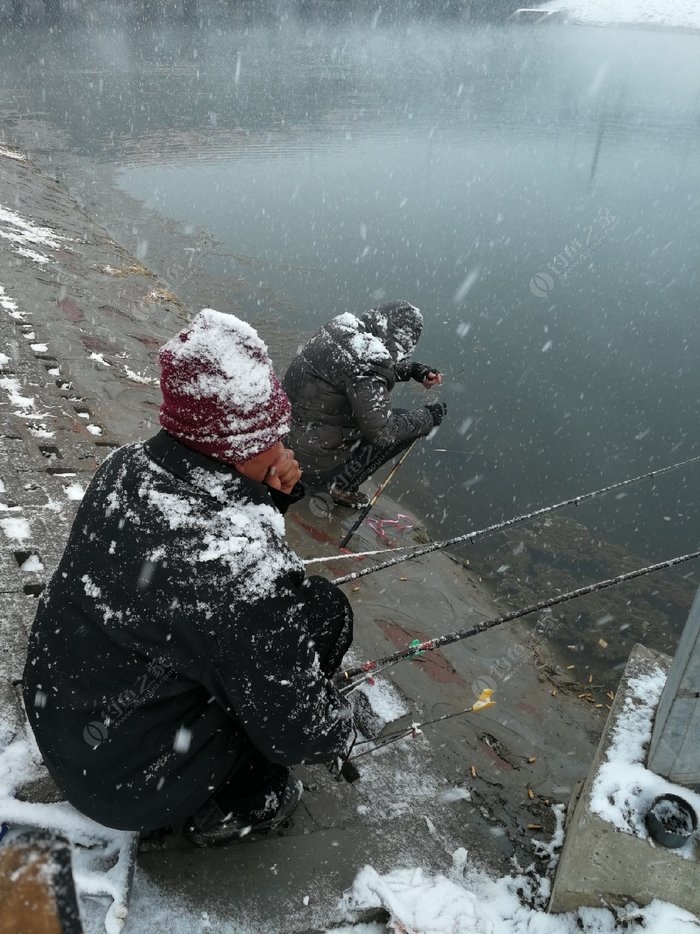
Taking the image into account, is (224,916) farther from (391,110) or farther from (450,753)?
(391,110)

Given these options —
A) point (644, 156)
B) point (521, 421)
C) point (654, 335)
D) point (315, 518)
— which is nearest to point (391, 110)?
point (644, 156)

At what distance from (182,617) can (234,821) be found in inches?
37.8

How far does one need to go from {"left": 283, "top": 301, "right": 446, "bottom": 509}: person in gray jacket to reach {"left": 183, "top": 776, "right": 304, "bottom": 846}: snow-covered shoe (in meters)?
2.88

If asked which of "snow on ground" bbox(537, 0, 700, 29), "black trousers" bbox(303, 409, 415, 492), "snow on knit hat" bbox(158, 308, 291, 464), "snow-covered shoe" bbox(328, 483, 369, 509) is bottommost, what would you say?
"snow-covered shoe" bbox(328, 483, 369, 509)

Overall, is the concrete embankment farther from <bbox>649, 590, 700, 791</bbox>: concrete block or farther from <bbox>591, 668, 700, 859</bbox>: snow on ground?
<bbox>649, 590, 700, 791</bbox>: concrete block

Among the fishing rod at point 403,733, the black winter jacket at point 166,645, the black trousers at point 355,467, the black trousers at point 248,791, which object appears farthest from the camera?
the black trousers at point 355,467

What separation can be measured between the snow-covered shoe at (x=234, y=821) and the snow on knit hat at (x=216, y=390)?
122 cm

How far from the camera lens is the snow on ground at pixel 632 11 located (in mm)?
67500

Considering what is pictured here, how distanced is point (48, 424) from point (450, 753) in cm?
345

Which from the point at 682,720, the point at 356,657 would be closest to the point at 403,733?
the point at 356,657

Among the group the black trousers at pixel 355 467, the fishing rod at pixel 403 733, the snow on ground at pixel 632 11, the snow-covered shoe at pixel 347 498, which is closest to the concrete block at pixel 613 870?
the fishing rod at pixel 403 733

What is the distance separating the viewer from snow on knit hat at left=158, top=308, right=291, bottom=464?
210 cm

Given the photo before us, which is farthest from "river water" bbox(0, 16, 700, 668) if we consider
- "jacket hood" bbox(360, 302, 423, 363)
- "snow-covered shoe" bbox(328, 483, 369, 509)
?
"jacket hood" bbox(360, 302, 423, 363)

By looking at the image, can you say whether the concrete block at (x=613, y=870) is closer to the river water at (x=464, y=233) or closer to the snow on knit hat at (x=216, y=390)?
the snow on knit hat at (x=216, y=390)
